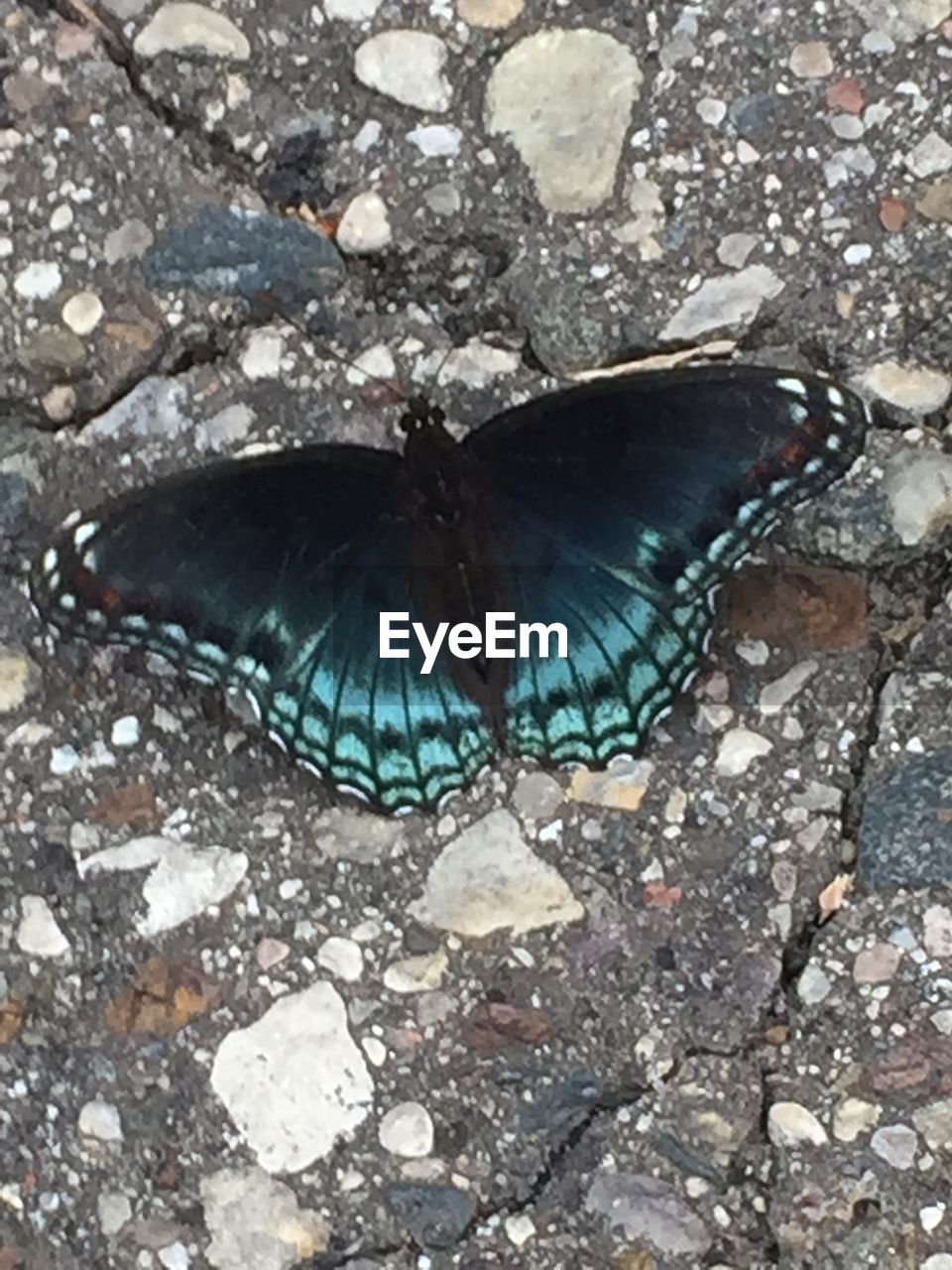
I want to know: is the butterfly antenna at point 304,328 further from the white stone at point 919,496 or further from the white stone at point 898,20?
the white stone at point 898,20

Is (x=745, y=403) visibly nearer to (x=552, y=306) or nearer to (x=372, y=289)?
(x=552, y=306)

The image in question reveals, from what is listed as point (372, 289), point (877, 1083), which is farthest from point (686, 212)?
point (877, 1083)

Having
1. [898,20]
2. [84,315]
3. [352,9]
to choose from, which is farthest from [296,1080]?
[898,20]

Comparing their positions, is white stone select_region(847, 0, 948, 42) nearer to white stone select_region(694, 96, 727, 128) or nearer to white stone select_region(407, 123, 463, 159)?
white stone select_region(694, 96, 727, 128)

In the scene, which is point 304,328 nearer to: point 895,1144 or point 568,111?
point 568,111

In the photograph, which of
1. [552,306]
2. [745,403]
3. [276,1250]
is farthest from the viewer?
[552,306]

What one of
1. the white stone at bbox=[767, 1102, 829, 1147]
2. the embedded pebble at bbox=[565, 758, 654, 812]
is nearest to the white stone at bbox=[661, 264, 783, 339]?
the embedded pebble at bbox=[565, 758, 654, 812]
